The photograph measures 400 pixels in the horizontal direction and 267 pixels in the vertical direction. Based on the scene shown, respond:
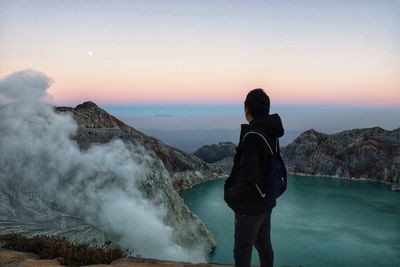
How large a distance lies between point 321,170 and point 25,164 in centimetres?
11013

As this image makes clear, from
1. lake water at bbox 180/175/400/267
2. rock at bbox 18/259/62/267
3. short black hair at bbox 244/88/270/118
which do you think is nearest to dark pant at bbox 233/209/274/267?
short black hair at bbox 244/88/270/118

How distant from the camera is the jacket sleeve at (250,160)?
616 cm

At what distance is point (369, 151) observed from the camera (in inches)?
4820

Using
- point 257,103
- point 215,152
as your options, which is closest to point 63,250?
point 257,103

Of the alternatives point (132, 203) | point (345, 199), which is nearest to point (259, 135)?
point (132, 203)

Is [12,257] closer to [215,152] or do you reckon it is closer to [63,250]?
[63,250]

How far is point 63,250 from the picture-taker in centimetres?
955

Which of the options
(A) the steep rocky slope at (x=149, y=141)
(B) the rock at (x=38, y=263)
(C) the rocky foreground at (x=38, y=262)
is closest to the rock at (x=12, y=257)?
(C) the rocky foreground at (x=38, y=262)

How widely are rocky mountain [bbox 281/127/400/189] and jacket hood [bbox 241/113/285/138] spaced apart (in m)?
105

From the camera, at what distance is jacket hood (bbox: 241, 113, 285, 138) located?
21.2ft

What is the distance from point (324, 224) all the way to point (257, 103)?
184 ft

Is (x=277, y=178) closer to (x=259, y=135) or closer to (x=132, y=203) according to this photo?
(x=259, y=135)

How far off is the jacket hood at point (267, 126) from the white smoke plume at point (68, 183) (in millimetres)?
14214

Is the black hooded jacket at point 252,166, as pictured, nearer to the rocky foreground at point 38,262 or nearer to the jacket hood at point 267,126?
the jacket hood at point 267,126
